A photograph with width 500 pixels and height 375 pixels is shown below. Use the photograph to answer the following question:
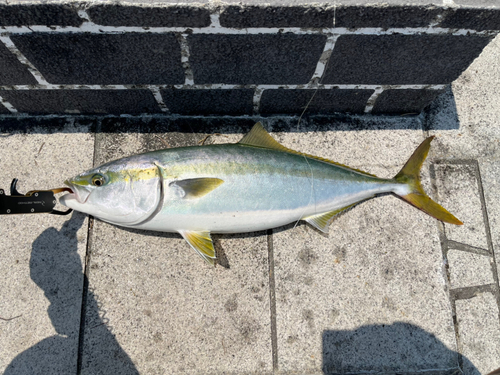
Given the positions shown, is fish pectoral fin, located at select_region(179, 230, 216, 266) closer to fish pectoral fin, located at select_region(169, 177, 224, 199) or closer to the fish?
the fish

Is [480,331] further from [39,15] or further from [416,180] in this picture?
[39,15]

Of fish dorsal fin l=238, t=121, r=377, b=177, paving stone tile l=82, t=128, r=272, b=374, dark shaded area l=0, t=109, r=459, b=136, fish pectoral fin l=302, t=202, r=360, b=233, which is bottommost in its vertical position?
paving stone tile l=82, t=128, r=272, b=374

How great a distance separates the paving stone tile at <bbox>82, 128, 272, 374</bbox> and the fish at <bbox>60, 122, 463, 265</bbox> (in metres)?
0.28

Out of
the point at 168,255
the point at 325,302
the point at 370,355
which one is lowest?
the point at 370,355

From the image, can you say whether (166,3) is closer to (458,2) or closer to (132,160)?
(132,160)

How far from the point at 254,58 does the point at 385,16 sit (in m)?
0.91

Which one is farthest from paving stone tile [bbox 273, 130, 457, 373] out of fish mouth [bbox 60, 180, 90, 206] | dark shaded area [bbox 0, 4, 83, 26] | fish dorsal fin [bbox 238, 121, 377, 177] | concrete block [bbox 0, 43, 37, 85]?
concrete block [bbox 0, 43, 37, 85]

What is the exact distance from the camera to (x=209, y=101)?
2.84 metres

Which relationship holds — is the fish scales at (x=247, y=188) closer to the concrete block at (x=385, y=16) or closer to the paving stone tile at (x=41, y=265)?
the paving stone tile at (x=41, y=265)

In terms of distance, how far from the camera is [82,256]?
265 centimetres

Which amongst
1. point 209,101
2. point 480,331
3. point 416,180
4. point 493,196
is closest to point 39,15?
point 209,101

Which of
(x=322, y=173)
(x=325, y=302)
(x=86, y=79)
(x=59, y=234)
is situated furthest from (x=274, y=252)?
(x=86, y=79)

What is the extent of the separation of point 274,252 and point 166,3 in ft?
6.49

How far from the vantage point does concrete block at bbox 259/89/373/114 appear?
2.77 m
